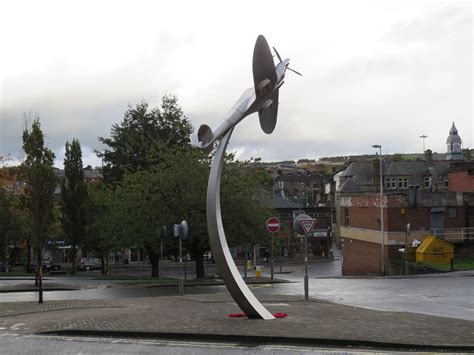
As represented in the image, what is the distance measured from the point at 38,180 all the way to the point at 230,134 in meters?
10.2

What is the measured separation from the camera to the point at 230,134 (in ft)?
46.9

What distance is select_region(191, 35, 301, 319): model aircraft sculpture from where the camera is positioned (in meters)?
13.2

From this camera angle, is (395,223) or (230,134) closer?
(230,134)

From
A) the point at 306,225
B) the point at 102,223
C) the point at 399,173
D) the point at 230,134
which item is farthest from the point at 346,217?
the point at 399,173

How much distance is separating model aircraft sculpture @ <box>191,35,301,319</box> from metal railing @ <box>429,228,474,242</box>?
32.1 meters

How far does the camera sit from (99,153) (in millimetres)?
59312

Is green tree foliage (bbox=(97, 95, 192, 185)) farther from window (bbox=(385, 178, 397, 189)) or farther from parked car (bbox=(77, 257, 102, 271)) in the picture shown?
window (bbox=(385, 178, 397, 189))

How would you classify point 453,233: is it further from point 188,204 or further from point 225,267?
point 225,267

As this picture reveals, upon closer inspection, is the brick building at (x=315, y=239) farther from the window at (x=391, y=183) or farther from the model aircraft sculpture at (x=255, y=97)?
the model aircraft sculpture at (x=255, y=97)

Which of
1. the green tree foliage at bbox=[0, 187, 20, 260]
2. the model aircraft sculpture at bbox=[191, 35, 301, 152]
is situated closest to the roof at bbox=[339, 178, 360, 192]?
the green tree foliage at bbox=[0, 187, 20, 260]

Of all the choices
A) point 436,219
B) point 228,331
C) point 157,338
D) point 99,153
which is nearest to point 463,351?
point 228,331

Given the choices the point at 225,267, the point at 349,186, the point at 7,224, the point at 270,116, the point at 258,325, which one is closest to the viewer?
the point at 258,325

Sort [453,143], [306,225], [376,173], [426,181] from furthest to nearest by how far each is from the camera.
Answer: [453,143] < [376,173] < [426,181] < [306,225]

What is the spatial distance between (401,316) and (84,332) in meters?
6.82
